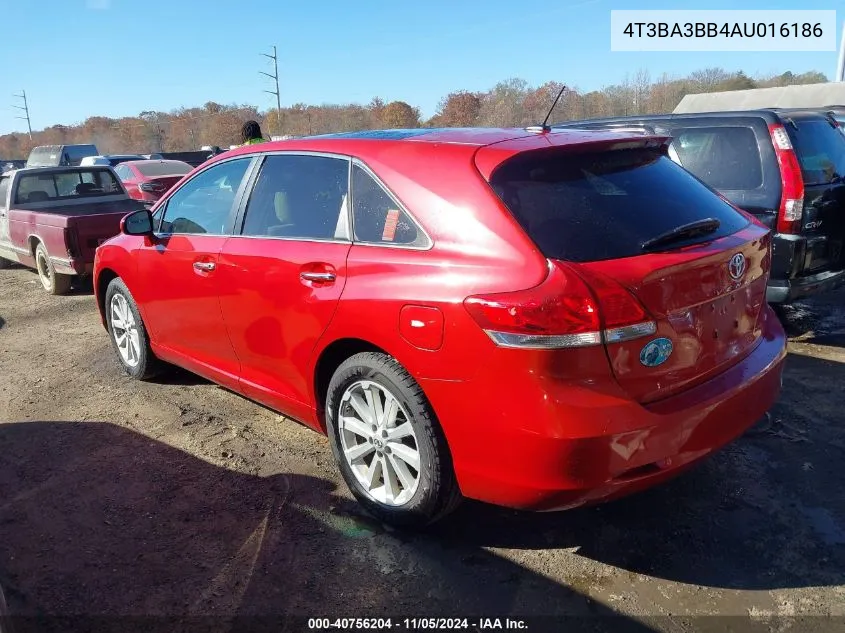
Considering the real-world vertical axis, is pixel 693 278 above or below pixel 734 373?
above

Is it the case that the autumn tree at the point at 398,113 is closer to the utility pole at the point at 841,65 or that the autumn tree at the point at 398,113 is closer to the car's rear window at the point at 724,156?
the utility pole at the point at 841,65

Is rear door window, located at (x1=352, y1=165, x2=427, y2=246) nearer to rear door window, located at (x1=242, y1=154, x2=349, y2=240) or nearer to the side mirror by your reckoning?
rear door window, located at (x1=242, y1=154, x2=349, y2=240)

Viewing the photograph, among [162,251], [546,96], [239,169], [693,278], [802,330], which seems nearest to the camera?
[693,278]

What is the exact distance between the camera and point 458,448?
266 cm

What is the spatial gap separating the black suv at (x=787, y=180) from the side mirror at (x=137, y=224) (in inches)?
170

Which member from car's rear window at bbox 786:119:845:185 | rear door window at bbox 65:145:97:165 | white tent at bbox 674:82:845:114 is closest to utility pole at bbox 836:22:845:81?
white tent at bbox 674:82:845:114

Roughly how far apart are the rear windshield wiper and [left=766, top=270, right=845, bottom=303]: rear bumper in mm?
2473

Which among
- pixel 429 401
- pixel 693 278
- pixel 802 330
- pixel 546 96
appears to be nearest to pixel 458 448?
pixel 429 401

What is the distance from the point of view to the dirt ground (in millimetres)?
2602

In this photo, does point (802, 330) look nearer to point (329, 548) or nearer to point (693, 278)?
point (693, 278)

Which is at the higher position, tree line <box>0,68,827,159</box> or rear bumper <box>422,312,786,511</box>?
tree line <box>0,68,827,159</box>

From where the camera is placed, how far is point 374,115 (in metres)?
51.8

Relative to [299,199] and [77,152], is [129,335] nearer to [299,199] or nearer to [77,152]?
[299,199]

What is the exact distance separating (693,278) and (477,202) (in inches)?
34.8
